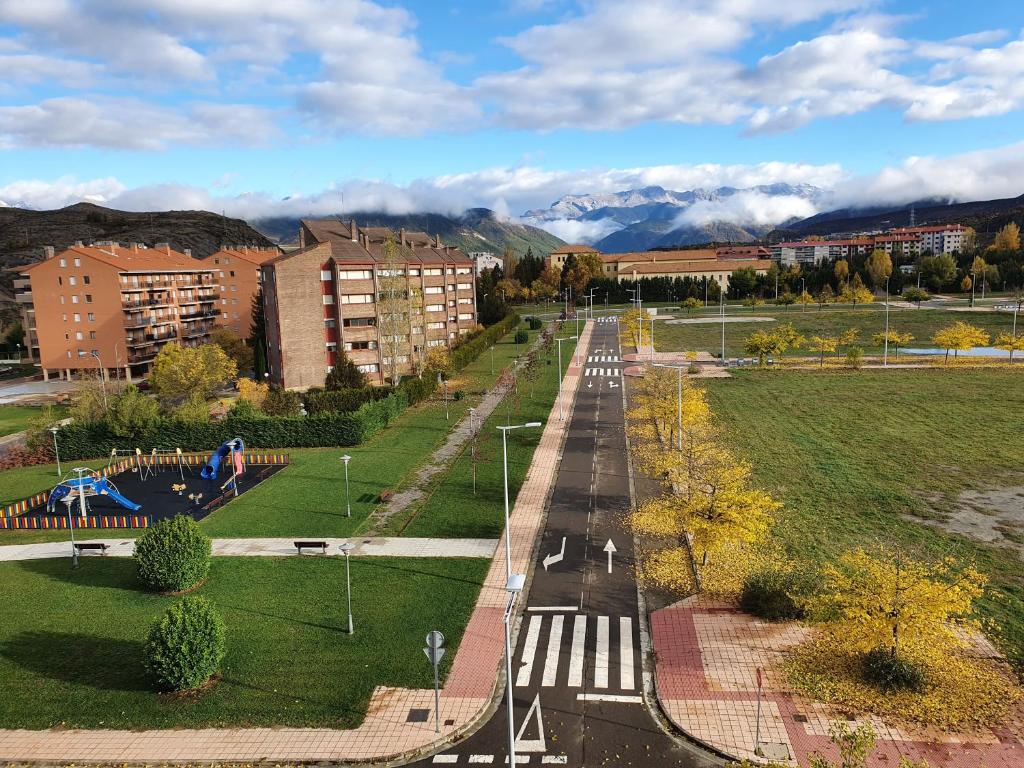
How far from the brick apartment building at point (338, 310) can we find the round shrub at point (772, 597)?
48.6m

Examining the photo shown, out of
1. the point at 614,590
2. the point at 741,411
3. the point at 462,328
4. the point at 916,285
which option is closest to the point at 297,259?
the point at 462,328

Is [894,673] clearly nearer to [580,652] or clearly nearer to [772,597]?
[772,597]

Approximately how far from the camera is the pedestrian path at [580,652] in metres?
19.0

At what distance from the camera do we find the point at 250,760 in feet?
53.5

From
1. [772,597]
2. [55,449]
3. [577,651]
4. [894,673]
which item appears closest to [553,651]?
[577,651]

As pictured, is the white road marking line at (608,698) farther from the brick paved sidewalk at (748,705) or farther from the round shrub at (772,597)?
the round shrub at (772,597)

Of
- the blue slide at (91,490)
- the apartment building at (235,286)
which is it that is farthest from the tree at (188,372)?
the apartment building at (235,286)

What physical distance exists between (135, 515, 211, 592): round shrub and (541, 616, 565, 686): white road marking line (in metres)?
13.3

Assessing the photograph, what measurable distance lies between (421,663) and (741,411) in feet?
124

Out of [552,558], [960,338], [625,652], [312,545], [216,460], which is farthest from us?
[960,338]

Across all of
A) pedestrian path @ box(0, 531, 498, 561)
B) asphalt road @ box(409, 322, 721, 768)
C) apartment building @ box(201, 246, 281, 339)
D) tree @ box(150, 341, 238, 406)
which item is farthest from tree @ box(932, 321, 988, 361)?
apartment building @ box(201, 246, 281, 339)

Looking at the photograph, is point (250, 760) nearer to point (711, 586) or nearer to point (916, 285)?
point (711, 586)

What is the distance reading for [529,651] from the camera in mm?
20656

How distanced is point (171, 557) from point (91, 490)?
15.8 m
